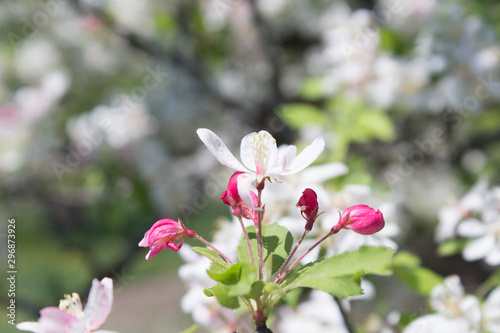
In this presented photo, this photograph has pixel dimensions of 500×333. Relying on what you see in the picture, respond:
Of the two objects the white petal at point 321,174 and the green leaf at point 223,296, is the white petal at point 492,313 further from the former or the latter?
the green leaf at point 223,296

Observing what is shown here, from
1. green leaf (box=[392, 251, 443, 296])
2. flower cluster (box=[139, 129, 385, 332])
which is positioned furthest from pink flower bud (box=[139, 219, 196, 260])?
green leaf (box=[392, 251, 443, 296])

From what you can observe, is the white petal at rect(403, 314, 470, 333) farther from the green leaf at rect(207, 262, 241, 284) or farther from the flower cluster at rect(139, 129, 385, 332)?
the green leaf at rect(207, 262, 241, 284)

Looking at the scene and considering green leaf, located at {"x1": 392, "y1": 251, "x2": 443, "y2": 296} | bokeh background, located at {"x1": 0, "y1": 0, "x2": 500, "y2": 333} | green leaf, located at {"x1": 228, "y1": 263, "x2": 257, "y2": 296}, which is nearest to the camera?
green leaf, located at {"x1": 228, "y1": 263, "x2": 257, "y2": 296}

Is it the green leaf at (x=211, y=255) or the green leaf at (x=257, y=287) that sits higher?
the green leaf at (x=211, y=255)

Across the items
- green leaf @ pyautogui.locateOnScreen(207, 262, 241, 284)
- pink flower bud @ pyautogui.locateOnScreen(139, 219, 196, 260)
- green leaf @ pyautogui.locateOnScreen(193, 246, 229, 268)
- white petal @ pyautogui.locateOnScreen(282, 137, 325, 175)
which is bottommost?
green leaf @ pyautogui.locateOnScreen(207, 262, 241, 284)

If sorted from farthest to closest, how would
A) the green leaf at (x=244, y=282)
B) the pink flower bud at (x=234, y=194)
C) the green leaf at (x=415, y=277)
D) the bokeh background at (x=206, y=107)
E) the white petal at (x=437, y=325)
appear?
the bokeh background at (x=206, y=107) → the green leaf at (x=415, y=277) → the white petal at (x=437, y=325) → the pink flower bud at (x=234, y=194) → the green leaf at (x=244, y=282)

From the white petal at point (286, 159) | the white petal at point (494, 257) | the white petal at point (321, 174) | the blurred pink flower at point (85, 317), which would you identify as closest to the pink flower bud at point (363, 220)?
the white petal at point (286, 159)
